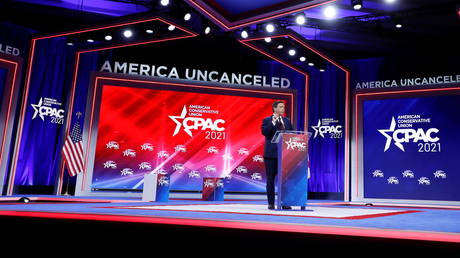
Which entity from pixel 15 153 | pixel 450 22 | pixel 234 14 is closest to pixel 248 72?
pixel 234 14

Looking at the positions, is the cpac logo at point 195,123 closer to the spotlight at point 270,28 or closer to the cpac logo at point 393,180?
the spotlight at point 270,28

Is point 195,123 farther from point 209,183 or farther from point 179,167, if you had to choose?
point 209,183

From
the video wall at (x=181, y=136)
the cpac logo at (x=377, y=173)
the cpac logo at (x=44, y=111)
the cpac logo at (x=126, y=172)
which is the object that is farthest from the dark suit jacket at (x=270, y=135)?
the cpac logo at (x=44, y=111)

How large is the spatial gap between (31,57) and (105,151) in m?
2.52

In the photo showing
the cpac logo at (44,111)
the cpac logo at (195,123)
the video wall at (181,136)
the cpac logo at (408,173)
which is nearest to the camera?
the cpac logo at (44,111)

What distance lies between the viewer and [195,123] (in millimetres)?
9156

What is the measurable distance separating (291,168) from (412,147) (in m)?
5.85

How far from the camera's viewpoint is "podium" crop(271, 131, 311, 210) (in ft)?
13.9

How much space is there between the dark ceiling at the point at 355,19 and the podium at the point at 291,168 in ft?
15.2

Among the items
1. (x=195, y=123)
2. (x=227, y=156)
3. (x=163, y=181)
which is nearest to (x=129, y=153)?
(x=195, y=123)

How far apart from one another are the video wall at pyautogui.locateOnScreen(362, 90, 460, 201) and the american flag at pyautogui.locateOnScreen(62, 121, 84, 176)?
672 centimetres

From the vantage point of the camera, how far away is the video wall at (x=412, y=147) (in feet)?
28.0

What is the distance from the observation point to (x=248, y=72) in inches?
407

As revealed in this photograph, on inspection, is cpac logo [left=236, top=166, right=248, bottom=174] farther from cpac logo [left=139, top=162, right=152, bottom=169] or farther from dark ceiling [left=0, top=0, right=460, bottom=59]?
dark ceiling [left=0, top=0, right=460, bottom=59]
